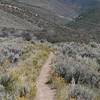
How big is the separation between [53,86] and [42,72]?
12.6ft

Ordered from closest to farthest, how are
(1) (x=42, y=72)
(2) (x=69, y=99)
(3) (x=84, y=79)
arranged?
(2) (x=69, y=99)
(3) (x=84, y=79)
(1) (x=42, y=72)

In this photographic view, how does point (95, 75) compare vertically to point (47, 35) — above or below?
above

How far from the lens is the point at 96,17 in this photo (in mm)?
190250

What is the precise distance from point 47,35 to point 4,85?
56567mm

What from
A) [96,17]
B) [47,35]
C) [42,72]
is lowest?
[96,17]

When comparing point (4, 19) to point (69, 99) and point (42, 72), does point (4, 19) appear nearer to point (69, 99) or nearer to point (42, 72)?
point (42, 72)

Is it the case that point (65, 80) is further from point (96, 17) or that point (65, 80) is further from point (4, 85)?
point (96, 17)

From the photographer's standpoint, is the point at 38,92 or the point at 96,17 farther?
the point at 96,17

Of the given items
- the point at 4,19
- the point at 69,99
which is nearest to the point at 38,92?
the point at 69,99

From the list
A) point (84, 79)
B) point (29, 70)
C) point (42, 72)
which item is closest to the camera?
point (84, 79)

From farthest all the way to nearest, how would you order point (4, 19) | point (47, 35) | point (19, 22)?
point (19, 22), point (4, 19), point (47, 35)

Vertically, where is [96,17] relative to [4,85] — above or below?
below

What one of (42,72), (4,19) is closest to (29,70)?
(42,72)

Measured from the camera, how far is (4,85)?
1113 centimetres
